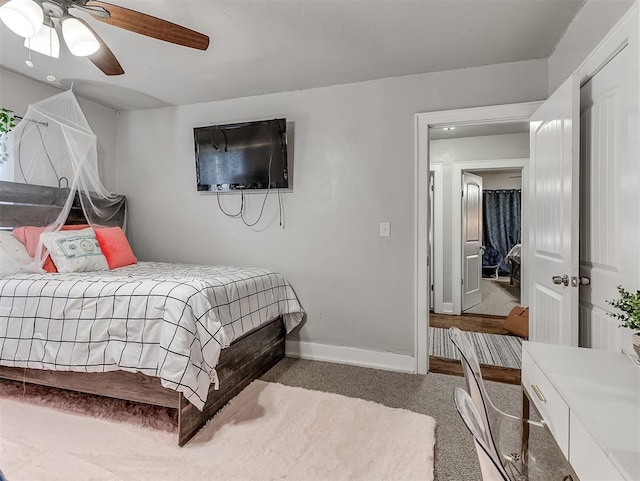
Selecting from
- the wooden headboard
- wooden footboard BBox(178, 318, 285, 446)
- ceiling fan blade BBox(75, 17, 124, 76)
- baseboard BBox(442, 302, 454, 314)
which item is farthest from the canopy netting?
baseboard BBox(442, 302, 454, 314)

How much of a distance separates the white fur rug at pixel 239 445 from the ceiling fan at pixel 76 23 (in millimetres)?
1909

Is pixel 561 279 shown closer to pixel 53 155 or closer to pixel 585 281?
pixel 585 281

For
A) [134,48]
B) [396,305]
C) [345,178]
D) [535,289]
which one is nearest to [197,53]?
[134,48]

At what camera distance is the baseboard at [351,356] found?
2703 millimetres

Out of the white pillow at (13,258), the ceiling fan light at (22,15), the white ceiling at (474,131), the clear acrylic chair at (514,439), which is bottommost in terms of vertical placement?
the clear acrylic chair at (514,439)

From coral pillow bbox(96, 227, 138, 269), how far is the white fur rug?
1102 millimetres

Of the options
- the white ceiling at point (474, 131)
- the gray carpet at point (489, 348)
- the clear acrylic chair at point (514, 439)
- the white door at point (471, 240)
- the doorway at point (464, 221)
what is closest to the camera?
the clear acrylic chair at point (514, 439)

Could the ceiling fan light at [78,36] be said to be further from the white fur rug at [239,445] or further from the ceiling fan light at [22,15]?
the white fur rug at [239,445]

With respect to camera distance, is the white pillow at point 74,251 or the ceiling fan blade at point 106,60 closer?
the ceiling fan blade at point 106,60

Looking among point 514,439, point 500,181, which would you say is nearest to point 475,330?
point 514,439

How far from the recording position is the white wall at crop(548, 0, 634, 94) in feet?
4.88

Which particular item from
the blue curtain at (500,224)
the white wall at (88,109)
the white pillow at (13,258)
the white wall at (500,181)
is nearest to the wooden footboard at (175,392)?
the white pillow at (13,258)

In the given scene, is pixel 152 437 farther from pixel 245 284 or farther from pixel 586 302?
pixel 586 302

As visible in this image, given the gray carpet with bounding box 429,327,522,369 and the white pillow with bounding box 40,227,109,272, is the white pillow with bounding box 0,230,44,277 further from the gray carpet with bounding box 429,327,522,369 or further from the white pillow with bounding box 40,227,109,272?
the gray carpet with bounding box 429,327,522,369
